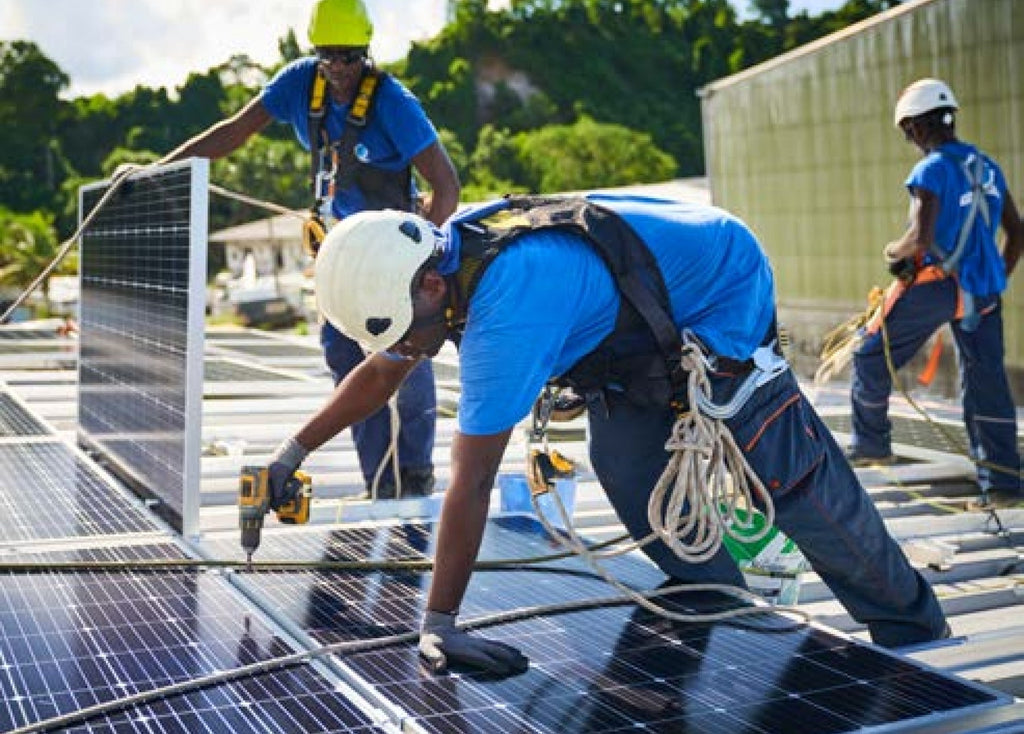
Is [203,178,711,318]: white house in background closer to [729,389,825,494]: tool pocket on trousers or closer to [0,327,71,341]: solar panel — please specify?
[0,327,71,341]: solar panel

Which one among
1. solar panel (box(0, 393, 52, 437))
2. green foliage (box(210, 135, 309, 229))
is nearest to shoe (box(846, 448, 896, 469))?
solar panel (box(0, 393, 52, 437))

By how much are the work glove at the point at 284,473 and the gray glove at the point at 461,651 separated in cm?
95

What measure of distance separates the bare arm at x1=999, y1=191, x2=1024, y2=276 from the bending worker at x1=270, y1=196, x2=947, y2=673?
12.5 ft

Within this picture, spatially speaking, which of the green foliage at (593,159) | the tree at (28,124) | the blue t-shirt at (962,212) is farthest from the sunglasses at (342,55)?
the tree at (28,124)

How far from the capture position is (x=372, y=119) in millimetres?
5949

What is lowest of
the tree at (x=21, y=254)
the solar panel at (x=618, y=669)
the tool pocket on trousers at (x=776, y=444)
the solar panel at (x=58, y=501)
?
the solar panel at (x=618, y=669)

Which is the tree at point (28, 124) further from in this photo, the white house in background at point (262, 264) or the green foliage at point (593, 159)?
the green foliage at point (593, 159)

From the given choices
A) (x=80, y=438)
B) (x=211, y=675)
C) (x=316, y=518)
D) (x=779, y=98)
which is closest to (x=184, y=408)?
(x=316, y=518)

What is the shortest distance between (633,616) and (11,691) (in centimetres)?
168

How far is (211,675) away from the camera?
11.2 feet

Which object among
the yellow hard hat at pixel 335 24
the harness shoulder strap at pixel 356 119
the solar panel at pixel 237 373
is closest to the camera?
the yellow hard hat at pixel 335 24

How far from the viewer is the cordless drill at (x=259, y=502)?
4.32 metres

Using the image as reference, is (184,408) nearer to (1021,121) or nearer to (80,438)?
(80,438)

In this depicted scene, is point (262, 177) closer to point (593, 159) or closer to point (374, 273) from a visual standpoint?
point (593, 159)
